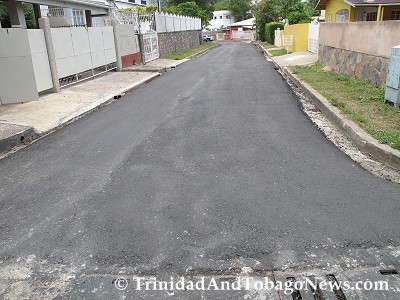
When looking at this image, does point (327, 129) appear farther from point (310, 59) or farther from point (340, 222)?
point (310, 59)

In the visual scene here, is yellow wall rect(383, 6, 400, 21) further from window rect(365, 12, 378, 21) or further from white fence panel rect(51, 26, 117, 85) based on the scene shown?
white fence panel rect(51, 26, 117, 85)

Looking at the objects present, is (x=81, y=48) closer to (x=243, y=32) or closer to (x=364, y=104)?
(x=364, y=104)

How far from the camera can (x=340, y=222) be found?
4.18 metres

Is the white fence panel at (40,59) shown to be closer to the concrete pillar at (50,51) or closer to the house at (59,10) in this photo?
the concrete pillar at (50,51)

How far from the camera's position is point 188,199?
191 inches

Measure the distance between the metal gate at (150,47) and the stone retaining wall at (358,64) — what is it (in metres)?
10.8

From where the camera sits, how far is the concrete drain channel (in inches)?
124

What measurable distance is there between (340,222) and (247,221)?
39.7 inches

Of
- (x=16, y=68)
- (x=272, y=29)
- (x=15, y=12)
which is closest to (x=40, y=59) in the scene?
(x=16, y=68)

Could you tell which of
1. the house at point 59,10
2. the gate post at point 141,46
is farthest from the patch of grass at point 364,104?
the gate post at point 141,46

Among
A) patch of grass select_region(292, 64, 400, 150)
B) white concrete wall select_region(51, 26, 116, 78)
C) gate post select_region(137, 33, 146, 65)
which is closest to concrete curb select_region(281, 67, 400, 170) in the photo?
patch of grass select_region(292, 64, 400, 150)

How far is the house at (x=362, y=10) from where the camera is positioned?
22562 mm

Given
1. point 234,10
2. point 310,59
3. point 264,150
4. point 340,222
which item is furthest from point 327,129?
point 234,10

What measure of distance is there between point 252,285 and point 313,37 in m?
23.9
